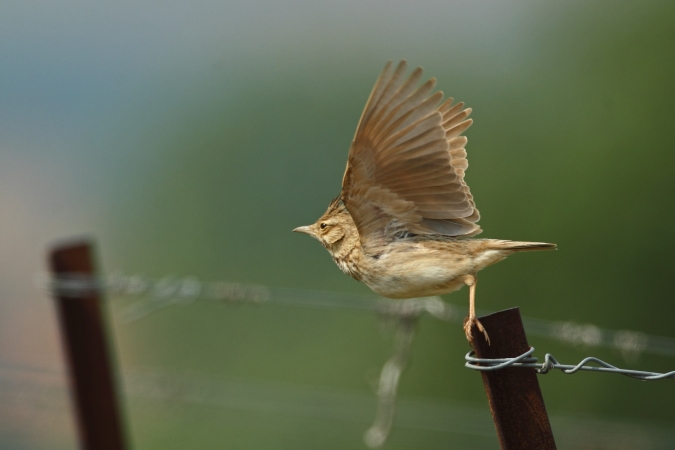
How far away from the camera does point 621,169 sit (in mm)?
12766

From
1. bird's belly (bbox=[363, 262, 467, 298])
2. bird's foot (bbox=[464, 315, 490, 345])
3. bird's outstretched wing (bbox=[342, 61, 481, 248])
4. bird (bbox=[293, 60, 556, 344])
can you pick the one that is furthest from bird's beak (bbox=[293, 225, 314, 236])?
bird's foot (bbox=[464, 315, 490, 345])

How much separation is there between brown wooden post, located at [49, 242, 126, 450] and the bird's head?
171 centimetres

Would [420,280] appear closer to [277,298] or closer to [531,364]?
[531,364]

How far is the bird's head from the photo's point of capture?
13.2ft

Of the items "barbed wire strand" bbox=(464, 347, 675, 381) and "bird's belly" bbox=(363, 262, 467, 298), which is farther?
"bird's belly" bbox=(363, 262, 467, 298)

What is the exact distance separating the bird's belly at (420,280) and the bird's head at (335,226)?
1.59ft

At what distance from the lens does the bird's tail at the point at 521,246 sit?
Result: 11.1 ft

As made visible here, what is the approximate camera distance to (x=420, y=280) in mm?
3529

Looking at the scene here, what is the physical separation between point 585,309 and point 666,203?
2001mm

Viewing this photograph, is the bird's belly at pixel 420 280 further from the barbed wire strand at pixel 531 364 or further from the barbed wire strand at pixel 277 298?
the barbed wire strand at pixel 531 364

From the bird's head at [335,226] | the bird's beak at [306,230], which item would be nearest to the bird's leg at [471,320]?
the bird's head at [335,226]

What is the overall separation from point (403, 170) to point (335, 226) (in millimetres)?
658

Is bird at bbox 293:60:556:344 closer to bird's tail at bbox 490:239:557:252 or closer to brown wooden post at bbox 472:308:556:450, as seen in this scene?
bird's tail at bbox 490:239:557:252

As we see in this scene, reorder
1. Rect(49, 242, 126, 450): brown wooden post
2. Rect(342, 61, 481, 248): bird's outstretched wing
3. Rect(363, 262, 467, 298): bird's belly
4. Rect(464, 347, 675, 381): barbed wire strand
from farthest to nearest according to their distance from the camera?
1. Rect(49, 242, 126, 450): brown wooden post
2. Rect(363, 262, 467, 298): bird's belly
3. Rect(342, 61, 481, 248): bird's outstretched wing
4. Rect(464, 347, 675, 381): barbed wire strand
